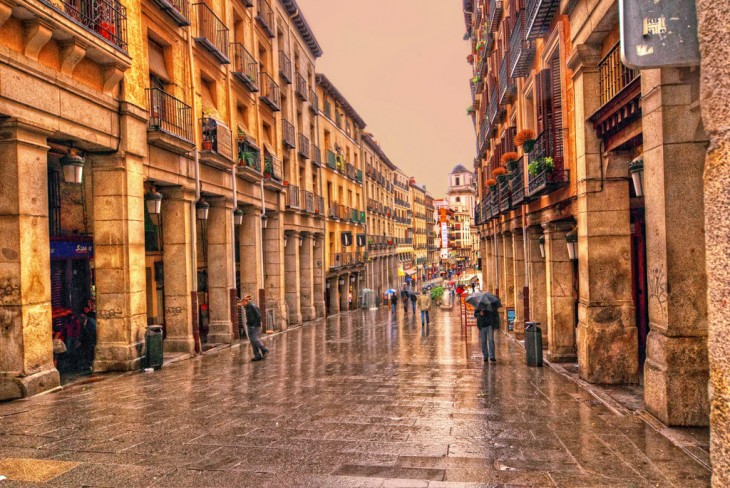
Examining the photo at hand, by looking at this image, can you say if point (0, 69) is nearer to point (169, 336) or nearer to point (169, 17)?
point (169, 17)

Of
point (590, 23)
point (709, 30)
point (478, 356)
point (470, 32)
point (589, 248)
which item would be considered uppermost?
point (470, 32)

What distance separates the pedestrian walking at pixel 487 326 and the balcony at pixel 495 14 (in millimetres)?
13578

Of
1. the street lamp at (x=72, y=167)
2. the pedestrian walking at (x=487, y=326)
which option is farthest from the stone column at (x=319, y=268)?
the street lamp at (x=72, y=167)

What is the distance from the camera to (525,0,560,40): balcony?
38.4 feet

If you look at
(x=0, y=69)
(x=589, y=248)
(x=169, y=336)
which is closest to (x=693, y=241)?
(x=589, y=248)

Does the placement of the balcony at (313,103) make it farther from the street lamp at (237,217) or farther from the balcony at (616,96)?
the balcony at (616,96)

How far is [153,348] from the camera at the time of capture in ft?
38.2

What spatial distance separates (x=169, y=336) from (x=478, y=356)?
26.4ft

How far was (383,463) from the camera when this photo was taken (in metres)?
5.40

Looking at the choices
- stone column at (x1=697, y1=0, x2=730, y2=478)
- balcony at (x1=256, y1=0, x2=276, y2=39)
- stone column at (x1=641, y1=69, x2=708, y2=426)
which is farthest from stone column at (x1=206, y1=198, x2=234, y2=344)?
stone column at (x1=697, y1=0, x2=730, y2=478)

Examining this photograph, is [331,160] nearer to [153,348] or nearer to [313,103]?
[313,103]

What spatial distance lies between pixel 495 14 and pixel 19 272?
19.2m

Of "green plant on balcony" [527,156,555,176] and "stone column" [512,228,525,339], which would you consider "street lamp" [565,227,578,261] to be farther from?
"stone column" [512,228,525,339]

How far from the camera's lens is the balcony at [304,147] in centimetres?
2704
